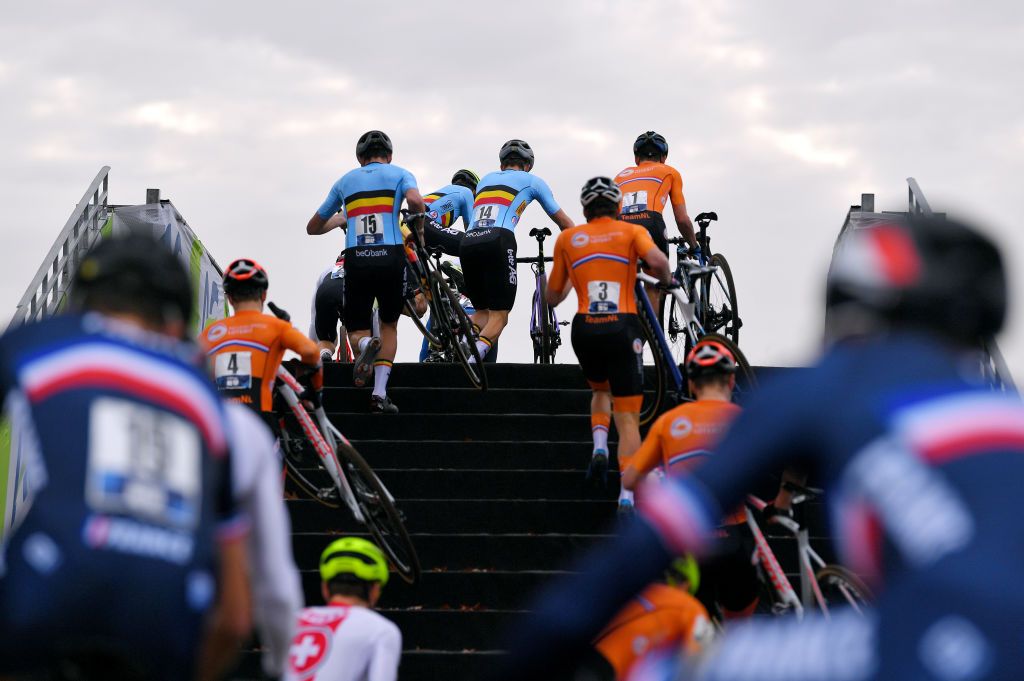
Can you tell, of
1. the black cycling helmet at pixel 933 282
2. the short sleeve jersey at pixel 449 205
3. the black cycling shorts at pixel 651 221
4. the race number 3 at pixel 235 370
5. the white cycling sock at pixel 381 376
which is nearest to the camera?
the black cycling helmet at pixel 933 282

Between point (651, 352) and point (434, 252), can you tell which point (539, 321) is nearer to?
point (434, 252)

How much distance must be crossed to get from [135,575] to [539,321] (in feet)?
54.4

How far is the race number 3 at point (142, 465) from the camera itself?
9.80 feet

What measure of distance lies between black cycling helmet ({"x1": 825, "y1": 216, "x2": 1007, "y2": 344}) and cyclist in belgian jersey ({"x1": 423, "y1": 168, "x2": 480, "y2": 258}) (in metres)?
12.7

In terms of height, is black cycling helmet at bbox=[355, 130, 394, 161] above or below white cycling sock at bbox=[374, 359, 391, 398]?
above

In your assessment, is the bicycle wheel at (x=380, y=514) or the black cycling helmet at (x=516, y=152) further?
the black cycling helmet at (x=516, y=152)

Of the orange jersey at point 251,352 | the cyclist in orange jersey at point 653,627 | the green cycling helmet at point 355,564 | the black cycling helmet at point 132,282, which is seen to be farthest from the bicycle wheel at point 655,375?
the black cycling helmet at point 132,282

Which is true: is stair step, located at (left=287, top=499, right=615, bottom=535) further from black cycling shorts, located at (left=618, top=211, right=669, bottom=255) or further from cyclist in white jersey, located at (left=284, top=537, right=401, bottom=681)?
cyclist in white jersey, located at (left=284, top=537, right=401, bottom=681)

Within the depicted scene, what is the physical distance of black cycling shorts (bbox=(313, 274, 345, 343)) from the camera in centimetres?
1566

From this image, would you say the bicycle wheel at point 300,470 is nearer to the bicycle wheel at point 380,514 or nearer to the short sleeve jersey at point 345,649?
the bicycle wheel at point 380,514

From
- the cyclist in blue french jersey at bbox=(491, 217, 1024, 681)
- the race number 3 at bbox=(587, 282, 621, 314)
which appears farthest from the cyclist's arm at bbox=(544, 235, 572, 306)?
the cyclist in blue french jersey at bbox=(491, 217, 1024, 681)

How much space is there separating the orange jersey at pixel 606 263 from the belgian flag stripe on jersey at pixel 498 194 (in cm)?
304

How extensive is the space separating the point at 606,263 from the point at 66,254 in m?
4.20

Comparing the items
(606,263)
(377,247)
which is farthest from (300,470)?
(606,263)
